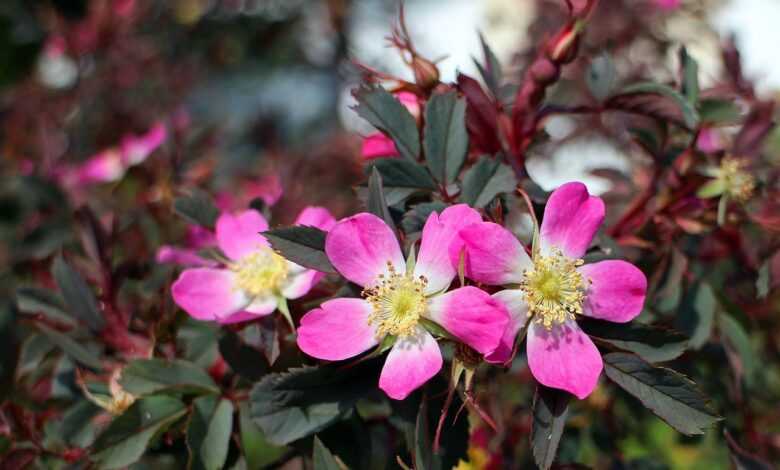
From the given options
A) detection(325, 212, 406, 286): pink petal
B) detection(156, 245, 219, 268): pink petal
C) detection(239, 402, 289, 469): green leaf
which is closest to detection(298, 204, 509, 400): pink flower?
detection(325, 212, 406, 286): pink petal

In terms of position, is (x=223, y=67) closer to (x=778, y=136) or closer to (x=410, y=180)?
(x=778, y=136)

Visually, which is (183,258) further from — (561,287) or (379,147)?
(561,287)

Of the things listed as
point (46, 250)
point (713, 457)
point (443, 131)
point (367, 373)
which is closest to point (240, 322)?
point (367, 373)

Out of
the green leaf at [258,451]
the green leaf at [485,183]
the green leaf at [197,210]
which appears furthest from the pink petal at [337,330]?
the green leaf at [258,451]

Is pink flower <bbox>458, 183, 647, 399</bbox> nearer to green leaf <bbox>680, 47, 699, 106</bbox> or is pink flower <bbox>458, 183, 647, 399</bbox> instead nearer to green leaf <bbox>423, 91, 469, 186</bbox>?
green leaf <bbox>423, 91, 469, 186</bbox>

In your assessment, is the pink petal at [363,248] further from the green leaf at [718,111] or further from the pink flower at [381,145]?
the green leaf at [718,111]
